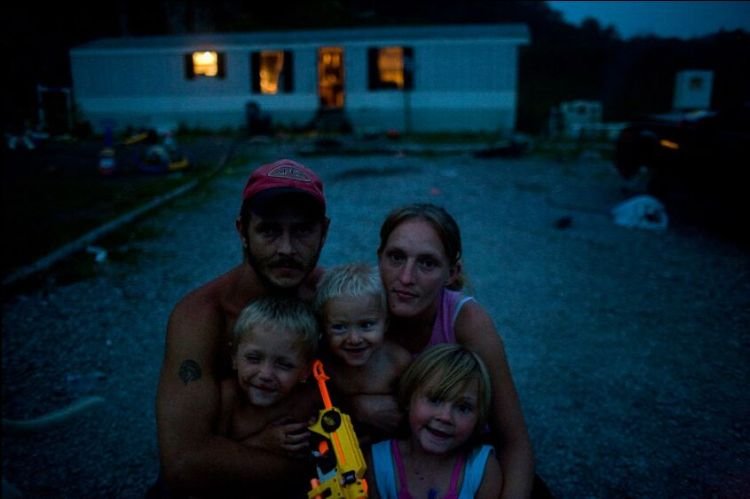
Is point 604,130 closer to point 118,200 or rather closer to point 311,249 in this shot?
point 118,200

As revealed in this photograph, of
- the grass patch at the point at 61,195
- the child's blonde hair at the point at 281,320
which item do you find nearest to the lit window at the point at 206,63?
the grass patch at the point at 61,195

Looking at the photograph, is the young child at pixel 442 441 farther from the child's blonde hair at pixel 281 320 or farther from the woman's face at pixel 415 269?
the child's blonde hair at pixel 281 320

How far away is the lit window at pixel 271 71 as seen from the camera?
23625 mm

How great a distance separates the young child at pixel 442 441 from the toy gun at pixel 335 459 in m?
0.24

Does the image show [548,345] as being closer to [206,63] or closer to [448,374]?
[448,374]

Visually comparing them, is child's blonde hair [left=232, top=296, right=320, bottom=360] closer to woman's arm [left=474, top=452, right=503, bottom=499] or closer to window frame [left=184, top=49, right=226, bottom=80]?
woman's arm [left=474, top=452, right=503, bottom=499]

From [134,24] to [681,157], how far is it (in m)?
35.0

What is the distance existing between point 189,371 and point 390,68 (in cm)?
2360

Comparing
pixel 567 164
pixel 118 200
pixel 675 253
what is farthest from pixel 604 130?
pixel 118 200

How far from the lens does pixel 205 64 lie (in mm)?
24219

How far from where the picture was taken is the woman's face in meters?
2.34

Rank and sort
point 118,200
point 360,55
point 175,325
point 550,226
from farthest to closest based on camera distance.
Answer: point 360,55 < point 118,200 < point 550,226 < point 175,325

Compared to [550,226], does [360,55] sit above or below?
above

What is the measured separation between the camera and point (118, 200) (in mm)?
10328
